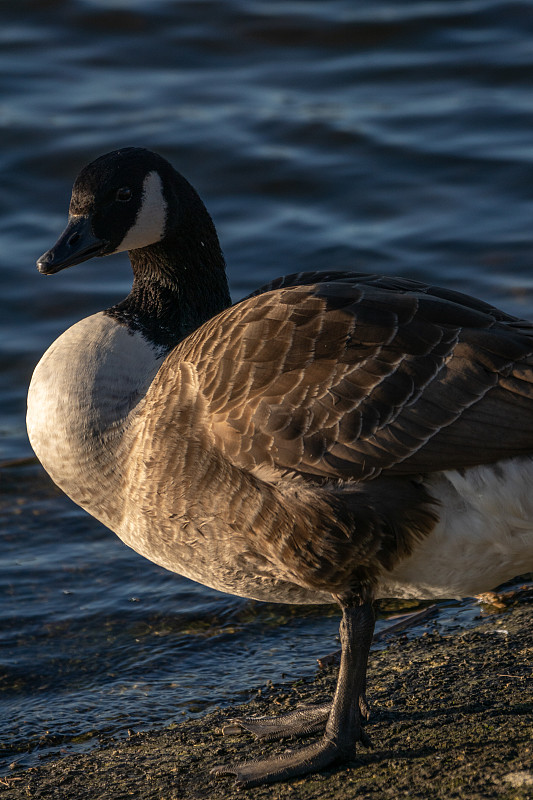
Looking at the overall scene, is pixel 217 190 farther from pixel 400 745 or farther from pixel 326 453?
pixel 400 745

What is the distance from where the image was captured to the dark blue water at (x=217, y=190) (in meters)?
6.21

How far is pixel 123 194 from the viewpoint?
5.81 m

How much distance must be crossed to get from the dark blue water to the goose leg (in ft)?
3.19

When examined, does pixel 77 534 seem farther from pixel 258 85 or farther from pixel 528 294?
pixel 258 85

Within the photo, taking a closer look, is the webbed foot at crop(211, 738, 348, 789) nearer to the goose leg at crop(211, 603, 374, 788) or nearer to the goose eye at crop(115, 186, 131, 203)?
the goose leg at crop(211, 603, 374, 788)

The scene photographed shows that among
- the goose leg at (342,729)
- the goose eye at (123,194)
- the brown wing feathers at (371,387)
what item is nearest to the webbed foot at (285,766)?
the goose leg at (342,729)

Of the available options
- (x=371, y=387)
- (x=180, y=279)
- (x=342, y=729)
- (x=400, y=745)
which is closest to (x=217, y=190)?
(x=180, y=279)

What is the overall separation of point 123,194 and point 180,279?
58cm

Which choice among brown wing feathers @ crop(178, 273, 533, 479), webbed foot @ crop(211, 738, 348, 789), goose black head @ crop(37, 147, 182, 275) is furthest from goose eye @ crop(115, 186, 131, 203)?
webbed foot @ crop(211, 738, 348, 789)

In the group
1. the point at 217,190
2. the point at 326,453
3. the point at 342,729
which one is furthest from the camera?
the point at 217,190

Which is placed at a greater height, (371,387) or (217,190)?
(217,190)

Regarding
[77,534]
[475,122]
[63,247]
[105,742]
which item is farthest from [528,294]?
[105,742]

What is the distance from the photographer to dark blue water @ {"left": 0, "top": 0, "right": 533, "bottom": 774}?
20.4ft

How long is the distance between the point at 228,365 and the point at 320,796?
5.99ft
